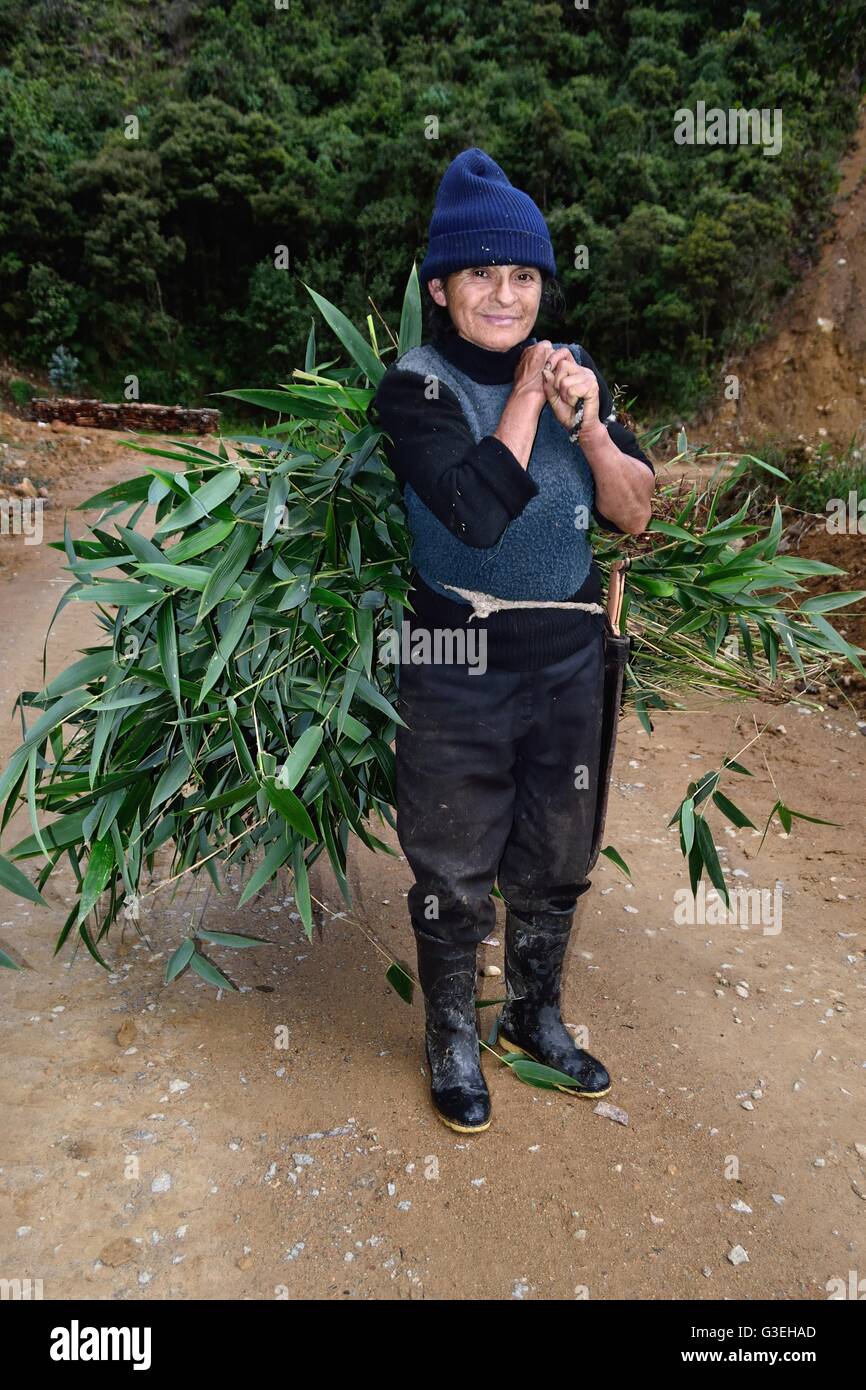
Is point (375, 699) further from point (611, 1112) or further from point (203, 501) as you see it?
point (611, 1112)

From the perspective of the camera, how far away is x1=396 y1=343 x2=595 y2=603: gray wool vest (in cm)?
229

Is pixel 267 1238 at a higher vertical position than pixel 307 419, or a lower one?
lower

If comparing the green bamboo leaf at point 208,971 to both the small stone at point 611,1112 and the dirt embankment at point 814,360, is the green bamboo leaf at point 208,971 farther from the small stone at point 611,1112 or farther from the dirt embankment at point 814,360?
the dirt embankment at point 814,360

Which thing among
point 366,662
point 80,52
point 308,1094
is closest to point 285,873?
point 308,1094

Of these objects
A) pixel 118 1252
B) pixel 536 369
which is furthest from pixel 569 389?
pixel 118 1252

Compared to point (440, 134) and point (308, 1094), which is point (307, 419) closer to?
point (308, 1094)

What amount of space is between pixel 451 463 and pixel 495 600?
0.39 meters

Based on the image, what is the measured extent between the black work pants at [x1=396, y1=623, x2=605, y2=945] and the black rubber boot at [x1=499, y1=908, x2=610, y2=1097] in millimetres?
172

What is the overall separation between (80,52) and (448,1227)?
3267 cm

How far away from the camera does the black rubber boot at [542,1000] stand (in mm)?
2795

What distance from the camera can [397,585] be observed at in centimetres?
252

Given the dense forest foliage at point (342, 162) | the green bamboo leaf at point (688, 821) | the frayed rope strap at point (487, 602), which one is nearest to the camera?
the frayed rope strap at point (487, 602)

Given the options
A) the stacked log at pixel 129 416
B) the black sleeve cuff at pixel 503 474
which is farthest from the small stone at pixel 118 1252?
Answer: the stacked log at pixel 129 416

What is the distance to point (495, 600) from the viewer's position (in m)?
2.39
